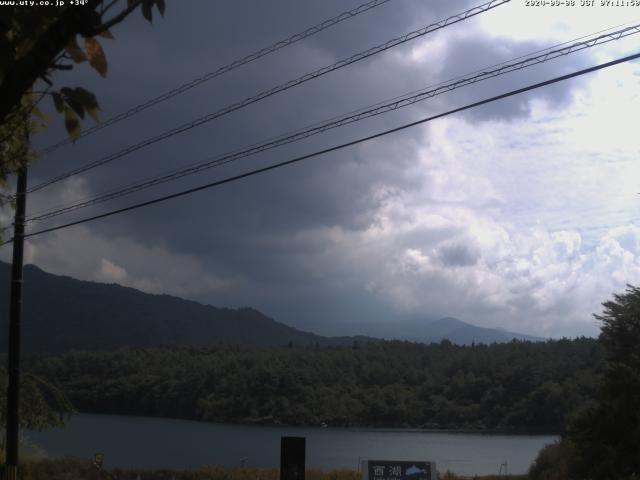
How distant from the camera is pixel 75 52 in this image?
3635 mm

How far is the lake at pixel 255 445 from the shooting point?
41562 mm

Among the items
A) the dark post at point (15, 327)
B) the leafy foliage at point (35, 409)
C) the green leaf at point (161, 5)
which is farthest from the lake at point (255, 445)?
the green leaf at point (161, 5)

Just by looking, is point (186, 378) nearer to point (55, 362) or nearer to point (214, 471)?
point (55, 362)

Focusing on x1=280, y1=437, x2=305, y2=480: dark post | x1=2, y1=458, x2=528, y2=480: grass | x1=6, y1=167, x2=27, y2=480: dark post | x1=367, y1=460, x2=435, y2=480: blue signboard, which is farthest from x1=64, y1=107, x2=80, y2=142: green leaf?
x1=2, y1=458, x2=528, y2=480: grass

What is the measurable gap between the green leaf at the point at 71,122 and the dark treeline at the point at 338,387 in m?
61.1

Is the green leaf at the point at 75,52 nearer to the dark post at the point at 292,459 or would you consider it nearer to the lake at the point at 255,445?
the dark post at the point at 292,459

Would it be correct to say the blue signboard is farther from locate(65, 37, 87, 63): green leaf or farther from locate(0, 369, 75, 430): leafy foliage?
locate(65, 37, 87, 63): green leaf

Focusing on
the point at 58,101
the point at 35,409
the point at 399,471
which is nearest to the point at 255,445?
the point at 35,409

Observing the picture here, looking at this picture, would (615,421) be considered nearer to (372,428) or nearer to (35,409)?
(35,409)

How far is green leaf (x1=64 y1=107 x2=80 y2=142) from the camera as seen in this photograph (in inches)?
147

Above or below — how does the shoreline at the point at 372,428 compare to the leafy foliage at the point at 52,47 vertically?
below

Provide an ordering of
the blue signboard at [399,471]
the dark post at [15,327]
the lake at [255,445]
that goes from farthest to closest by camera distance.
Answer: the lake at [255,445] < the dark post at [15,327] < the blue signboard at [399,471]

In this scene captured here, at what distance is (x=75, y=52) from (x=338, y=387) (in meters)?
76.9

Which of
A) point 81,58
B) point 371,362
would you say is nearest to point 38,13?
point 81,58
